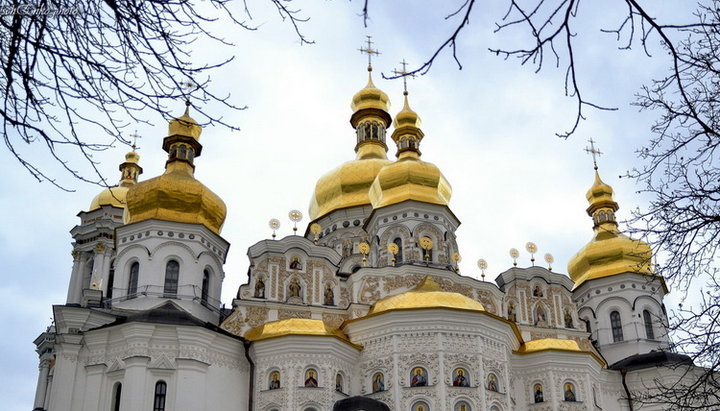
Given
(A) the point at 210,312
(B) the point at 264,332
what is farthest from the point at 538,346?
(A) the point at 210,312

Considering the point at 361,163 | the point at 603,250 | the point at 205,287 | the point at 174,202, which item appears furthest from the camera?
the point at 361,163

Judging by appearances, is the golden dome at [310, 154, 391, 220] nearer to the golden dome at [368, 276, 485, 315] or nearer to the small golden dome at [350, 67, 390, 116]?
the small golden dome at [350, 67, 390, 116]

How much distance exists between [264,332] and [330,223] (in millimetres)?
11833

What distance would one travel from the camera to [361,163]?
115 feet

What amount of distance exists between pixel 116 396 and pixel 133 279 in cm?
493

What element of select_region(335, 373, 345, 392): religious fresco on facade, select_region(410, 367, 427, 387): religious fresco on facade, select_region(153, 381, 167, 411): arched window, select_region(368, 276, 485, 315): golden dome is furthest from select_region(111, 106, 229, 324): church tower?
select_region(410, 367, 427, 387): religious fresco on facade

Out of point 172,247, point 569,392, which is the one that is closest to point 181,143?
point 172,247

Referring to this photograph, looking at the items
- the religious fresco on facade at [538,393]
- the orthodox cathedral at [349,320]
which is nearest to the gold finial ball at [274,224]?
the orthodox cathedral at [349,320]

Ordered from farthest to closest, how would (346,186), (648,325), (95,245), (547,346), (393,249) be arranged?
(346,186) < (95,245) < (648,325) < (393,249) < (547,346)

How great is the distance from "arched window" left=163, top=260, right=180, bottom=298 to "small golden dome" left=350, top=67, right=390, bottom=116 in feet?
49.9

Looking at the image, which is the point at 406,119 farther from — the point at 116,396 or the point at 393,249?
the point at 116,396

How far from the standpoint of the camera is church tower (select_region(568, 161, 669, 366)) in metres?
29.7

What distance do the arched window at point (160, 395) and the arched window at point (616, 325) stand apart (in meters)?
17.4

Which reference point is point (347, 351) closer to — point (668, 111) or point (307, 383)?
point (307, 383)
